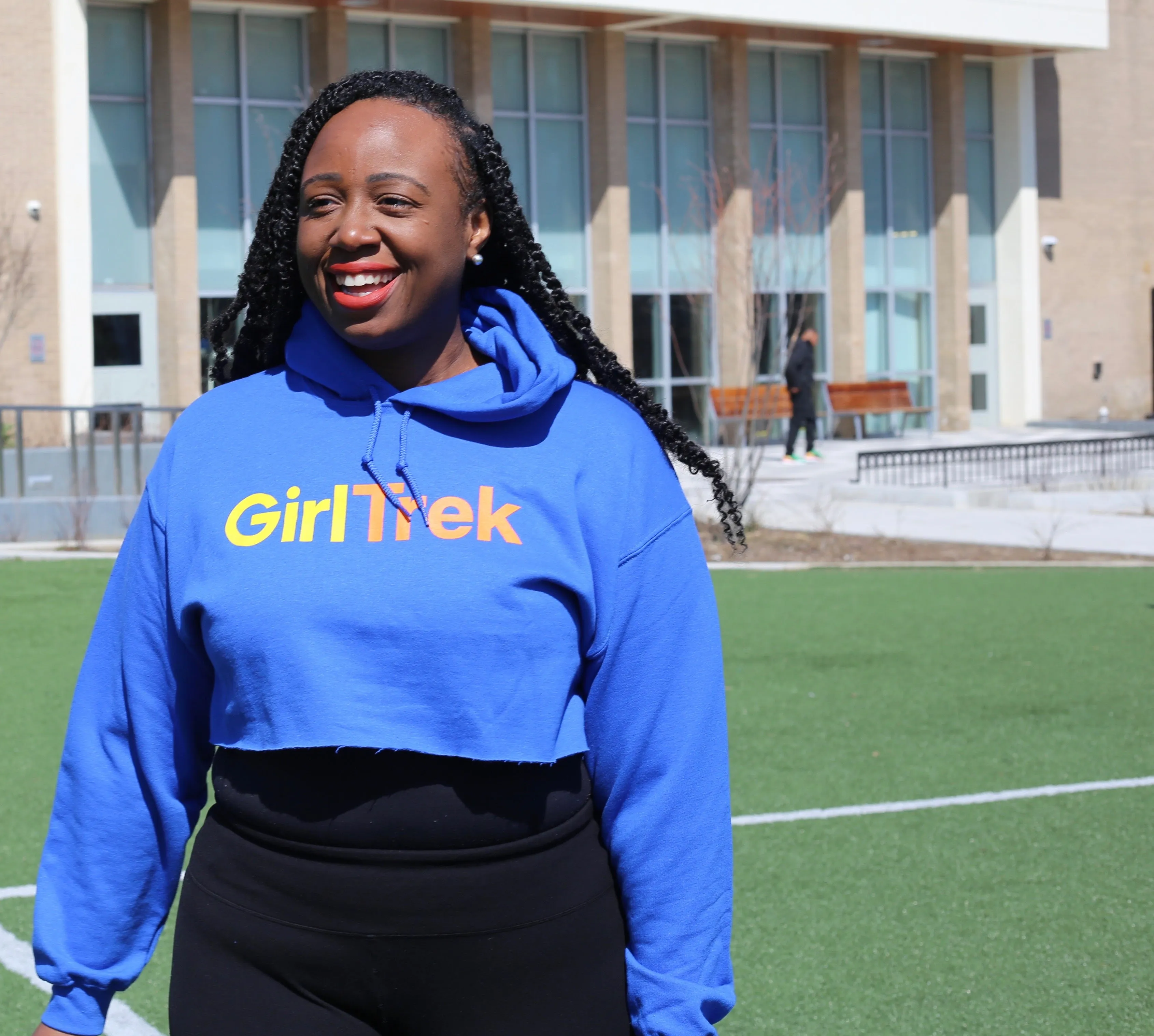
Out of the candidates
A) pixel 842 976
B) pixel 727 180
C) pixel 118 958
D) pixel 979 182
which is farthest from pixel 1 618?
Answer: pixel 979 182

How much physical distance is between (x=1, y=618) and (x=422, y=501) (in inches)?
387

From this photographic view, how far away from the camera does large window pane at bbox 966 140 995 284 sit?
117 ft

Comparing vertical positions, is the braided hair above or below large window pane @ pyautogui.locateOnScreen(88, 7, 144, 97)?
below

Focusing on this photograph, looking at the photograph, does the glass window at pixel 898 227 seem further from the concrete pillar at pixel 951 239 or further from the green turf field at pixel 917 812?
the green turf field at pixel 917 812

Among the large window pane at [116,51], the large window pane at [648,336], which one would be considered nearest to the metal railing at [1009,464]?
the large window pane at [648,336]

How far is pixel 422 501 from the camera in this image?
85.6 inches

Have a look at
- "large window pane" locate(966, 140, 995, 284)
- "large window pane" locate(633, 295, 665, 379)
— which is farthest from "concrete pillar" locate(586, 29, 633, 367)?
"large window pane" locate(966, 140, 995, 284)

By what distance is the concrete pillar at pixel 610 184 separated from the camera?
3052 centimetres

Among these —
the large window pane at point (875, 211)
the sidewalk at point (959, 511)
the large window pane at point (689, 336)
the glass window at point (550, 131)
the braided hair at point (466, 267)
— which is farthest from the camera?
the large window pane at point (875, 211)

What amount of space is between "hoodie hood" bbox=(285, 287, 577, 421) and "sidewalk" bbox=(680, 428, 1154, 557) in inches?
452

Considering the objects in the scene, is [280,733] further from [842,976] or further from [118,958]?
[842,976]

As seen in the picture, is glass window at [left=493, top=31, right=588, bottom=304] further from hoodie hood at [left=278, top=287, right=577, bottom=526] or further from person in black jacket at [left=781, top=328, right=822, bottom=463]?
hoodie hood at [left=278, top=287, right=577, bottom=526]

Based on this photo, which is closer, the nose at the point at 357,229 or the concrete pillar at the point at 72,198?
the nose at the point at 357,229

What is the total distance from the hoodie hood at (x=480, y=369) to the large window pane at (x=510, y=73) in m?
28.7
